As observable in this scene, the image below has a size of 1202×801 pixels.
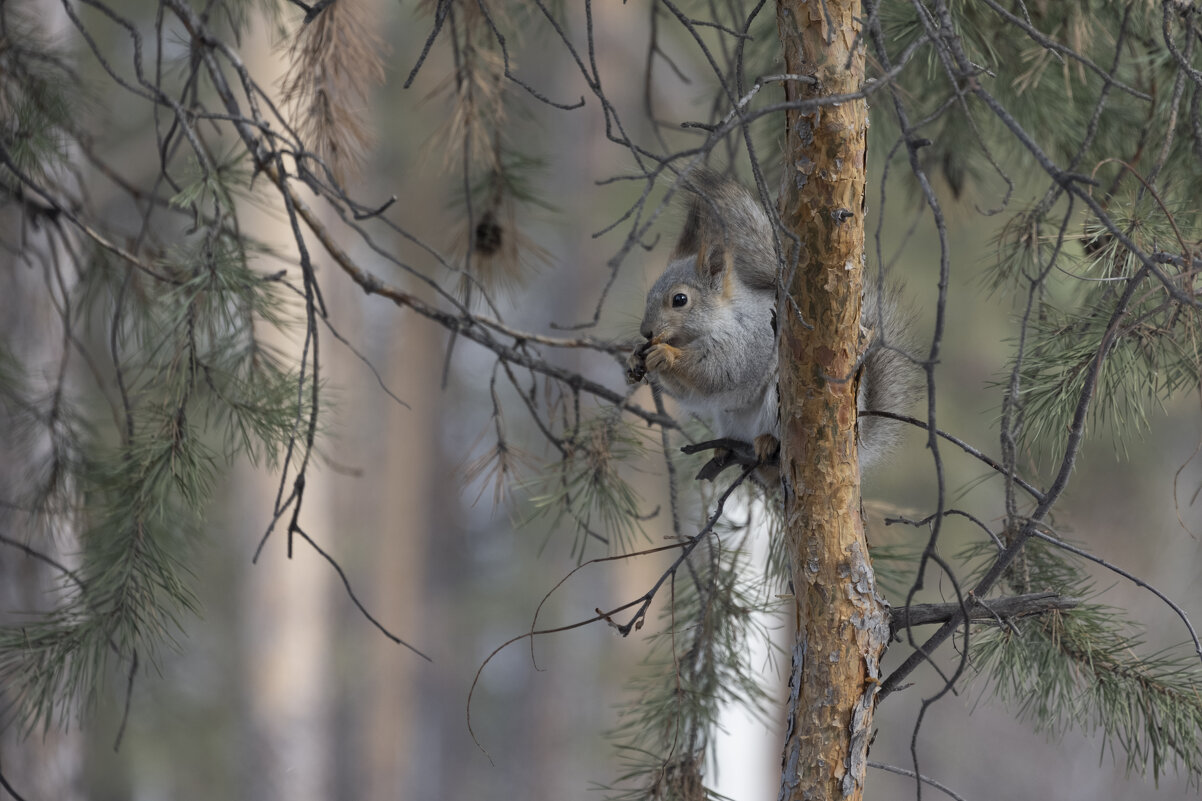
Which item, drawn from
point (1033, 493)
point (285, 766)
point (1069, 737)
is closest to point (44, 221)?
point (1033, 493)

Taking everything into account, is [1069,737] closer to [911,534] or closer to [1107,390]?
[911,534]

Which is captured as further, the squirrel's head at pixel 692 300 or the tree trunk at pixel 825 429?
the squirrel's head at pixel 692 300

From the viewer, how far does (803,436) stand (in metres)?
0.91

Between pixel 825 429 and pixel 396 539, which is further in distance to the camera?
pixel 396 539

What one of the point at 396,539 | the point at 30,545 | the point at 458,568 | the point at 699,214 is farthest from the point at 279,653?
the point at 458,568

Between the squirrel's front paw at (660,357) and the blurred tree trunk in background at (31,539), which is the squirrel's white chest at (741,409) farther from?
the blurred tree trunk in background at (31,539)

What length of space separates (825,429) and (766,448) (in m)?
0.32

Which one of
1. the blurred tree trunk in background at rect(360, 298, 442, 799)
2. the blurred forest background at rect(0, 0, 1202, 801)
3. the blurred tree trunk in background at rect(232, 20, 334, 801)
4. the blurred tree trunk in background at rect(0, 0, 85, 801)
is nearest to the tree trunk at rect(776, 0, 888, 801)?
the blurred tree trunk in background at rect(0, 0, 85, 801)

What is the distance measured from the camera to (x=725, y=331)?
140 cm

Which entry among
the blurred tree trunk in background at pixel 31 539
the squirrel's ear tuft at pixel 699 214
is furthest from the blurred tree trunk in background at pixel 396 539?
the squirrel's ear tuft at pixel 699 214

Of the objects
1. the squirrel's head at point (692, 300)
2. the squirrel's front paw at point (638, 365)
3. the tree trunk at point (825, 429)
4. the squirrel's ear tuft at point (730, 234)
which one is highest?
the squirrel's ear tuft at point (730, 234)

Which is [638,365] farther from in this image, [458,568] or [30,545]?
[458,568]

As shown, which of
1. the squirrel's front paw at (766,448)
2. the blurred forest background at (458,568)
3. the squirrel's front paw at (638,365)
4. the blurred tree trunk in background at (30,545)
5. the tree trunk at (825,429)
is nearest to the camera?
the tree trunk at (825,429)

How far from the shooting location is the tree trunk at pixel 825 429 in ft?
2.81
